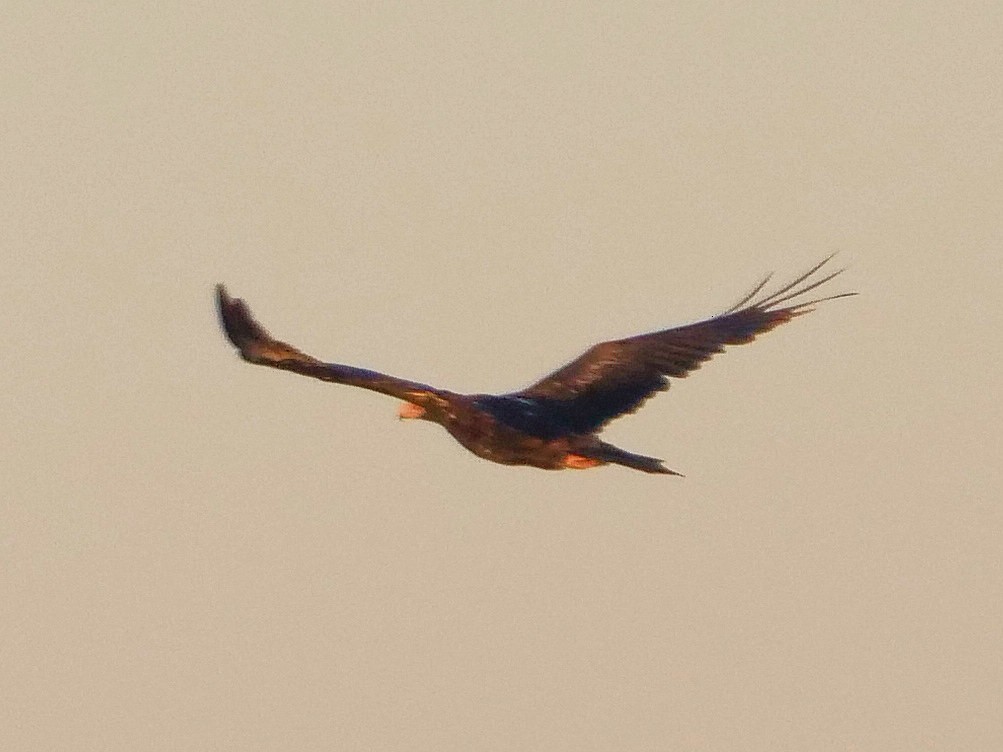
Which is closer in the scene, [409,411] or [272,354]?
[272,354]

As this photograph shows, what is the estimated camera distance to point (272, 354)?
15.4 meters

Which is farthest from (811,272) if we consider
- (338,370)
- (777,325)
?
(338,370)

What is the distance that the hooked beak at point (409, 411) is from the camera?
54.1 ft

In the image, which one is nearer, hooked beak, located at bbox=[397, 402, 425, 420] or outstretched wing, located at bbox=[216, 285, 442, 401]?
outstretched wing, located at bbox=[216, 285, 442, 401]

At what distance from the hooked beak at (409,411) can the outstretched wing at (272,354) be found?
37.5 inches

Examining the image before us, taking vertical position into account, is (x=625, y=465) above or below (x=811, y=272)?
below

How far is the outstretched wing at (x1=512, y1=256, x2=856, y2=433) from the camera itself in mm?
16844

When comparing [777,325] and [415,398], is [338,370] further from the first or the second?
[777,325]

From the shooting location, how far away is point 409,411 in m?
16.6

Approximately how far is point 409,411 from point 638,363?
4.10ft

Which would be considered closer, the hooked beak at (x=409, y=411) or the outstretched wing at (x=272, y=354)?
the outstretched wing at (x=272, y=354)

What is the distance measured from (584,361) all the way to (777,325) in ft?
3.40

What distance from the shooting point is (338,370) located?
50.4ft

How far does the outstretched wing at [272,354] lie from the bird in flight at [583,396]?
0.04 feet
